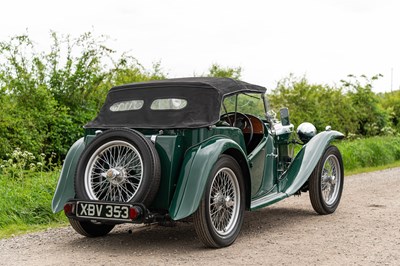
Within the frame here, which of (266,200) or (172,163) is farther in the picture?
(266,200)

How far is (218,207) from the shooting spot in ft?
19.6

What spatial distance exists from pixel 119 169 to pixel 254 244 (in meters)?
1.50

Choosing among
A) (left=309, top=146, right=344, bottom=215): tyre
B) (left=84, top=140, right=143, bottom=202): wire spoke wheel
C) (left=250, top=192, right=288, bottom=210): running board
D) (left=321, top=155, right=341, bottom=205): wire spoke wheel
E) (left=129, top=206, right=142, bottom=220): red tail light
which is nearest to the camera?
(left=129, top=206, right=142, bottom=220): red tail light

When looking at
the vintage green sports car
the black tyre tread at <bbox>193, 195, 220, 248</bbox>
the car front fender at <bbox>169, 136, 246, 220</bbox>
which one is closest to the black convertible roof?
the vintage green sports car

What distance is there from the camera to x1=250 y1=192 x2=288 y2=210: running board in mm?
6561

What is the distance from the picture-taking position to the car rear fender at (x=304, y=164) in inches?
290

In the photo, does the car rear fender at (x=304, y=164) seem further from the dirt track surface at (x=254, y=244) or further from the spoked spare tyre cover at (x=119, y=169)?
the spoked spare tyre cover at (x=119, y=169)

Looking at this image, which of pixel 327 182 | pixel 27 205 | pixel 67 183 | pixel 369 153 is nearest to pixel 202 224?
pixel 67 183

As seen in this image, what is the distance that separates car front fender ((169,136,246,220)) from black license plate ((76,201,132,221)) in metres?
0.42

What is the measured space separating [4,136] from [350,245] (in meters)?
6.90

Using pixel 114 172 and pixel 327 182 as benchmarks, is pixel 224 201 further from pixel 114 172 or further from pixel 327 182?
pixel 327 182

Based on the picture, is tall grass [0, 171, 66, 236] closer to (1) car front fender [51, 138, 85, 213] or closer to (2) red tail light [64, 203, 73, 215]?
(1) car front fender [51, 138, 85, 213]

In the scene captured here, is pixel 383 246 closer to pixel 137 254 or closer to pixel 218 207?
pixel 218 207

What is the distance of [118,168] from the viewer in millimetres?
5887
